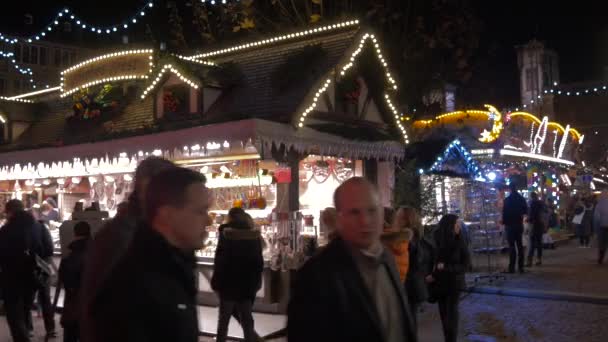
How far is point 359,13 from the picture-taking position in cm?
2033

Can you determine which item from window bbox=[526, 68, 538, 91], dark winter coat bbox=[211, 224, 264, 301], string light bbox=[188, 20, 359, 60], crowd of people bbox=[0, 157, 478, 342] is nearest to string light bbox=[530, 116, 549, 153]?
string light bbox=[188, 20, 359, 60]

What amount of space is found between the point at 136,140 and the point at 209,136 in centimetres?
230

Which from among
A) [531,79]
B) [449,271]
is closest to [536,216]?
[449,271]

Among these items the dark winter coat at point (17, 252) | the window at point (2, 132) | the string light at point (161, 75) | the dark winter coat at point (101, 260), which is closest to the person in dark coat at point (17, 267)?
the dark winter coat at point (17, 252)

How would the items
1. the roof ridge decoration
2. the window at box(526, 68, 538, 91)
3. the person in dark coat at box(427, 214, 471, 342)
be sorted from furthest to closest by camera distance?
the window at box(526, 68, 538, 91)
the roof ridge decoration
the person in dark coat at box(427, 214, 471, 342)

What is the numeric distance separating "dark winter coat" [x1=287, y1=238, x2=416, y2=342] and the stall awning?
28.1 ft

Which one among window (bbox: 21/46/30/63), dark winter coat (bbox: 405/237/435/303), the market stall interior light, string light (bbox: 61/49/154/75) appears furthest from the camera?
window (bbox: 21/46/30/63)

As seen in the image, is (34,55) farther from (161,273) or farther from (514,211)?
(161,273)

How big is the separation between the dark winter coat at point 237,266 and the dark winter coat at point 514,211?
8.70 metres

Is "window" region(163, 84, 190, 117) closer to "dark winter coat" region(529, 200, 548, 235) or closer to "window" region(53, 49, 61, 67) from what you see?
"dark winter coat" region(529, 200, 548, 235)

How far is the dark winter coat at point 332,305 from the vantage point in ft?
10.3

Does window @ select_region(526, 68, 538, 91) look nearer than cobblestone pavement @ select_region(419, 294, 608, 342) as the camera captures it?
No

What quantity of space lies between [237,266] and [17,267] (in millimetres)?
3006

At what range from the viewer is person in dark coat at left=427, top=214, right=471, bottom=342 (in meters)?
8.16
